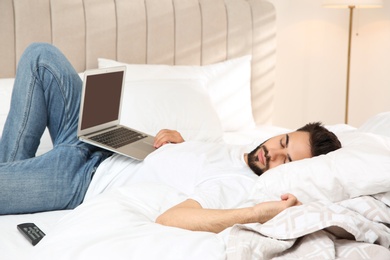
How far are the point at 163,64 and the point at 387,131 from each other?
4.31ft

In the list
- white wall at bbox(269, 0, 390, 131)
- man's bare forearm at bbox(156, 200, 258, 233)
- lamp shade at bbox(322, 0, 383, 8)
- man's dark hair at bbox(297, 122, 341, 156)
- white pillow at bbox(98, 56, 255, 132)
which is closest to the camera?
man's bare forearm at bbox(156, 200, 258, 233)

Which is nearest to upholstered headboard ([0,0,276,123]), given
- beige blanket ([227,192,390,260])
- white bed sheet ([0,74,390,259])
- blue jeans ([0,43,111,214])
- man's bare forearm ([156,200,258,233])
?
blue jeans ([0,43,111,214])

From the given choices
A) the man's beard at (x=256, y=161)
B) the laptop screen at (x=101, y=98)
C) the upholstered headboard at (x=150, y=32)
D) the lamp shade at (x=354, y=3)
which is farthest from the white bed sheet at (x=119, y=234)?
the lamp shade at (x=354, y=3)

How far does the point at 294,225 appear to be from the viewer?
1.28 metres

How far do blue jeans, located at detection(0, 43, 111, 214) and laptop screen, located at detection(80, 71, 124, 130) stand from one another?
0.10 meters

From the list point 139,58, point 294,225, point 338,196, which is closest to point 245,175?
point 338,196

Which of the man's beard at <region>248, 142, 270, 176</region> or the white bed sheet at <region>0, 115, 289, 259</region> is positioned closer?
the white bed sheet at <region>0, 115, 289, 259</region>

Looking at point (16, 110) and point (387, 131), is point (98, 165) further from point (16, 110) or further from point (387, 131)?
point (387, 131)

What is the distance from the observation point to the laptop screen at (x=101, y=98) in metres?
2.06

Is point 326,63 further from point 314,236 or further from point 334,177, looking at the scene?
point 314,236

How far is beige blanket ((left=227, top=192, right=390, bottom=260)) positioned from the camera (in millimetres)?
1221

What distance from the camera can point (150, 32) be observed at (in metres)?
2.92

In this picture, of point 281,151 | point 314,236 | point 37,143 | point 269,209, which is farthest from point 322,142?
point 37,143

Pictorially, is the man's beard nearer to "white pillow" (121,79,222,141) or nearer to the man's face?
the man's face
